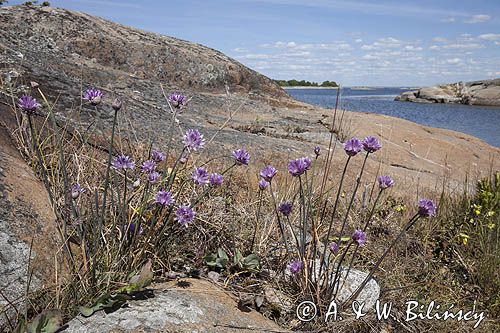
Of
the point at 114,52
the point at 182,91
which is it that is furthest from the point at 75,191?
the point at 114,52

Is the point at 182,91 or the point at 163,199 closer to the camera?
the point at 163,199

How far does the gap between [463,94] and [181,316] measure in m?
51.8

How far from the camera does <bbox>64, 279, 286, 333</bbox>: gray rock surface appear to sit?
6.21 feet

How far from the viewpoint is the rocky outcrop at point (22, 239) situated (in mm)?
1939

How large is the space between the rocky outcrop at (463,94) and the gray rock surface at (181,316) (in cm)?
4695

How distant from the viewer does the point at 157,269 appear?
2441 millimetres

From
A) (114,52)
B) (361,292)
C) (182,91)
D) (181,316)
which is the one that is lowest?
(361,292)

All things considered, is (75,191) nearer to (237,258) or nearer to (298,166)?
(237,258)

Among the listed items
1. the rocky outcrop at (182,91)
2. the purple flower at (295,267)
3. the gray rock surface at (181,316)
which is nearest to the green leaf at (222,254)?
the gray rock surface at (181,316)

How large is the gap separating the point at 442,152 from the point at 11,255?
19.2 feet

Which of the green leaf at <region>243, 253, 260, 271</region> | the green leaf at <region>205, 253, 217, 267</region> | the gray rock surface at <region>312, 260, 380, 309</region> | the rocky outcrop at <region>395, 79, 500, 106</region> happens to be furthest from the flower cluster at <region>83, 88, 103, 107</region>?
the rocky outcrop at <region>395, 79, 500, 106</region>

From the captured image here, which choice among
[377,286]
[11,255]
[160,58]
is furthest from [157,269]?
[160,58]

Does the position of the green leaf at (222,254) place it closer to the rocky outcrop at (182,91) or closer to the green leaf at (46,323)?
the green leaf at (46,323)

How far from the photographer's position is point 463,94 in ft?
160
